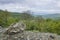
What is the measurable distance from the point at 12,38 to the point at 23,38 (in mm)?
479

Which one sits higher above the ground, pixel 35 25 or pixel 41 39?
pixel 41 39

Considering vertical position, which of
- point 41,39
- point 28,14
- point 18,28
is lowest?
point 28,14

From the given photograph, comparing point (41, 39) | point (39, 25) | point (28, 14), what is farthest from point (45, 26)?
point (28, 14)

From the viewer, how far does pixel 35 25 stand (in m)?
15.4

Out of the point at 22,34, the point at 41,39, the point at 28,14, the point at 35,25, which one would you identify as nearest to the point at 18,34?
the point at 22,34

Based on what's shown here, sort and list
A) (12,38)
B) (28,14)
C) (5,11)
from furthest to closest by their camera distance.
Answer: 1. (28,14)
2. (5,11)
3. (12,38)

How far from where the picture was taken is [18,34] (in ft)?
25.9

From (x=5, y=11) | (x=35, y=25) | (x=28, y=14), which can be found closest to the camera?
(x=35, y=25)

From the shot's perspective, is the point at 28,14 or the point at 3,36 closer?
the point at 3,36

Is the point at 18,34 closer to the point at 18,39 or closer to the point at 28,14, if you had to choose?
the point at 18,39

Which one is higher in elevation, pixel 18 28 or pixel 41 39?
pixel 18 28

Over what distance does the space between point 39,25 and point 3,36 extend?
8473 millimetres

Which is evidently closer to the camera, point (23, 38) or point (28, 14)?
point (23, 38)

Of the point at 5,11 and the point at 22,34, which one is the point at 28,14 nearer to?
the point at 5,11
